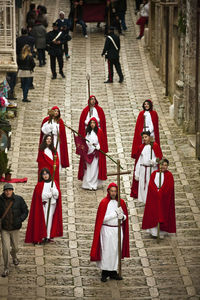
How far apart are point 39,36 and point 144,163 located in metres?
10.9

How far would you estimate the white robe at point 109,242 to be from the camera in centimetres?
1366

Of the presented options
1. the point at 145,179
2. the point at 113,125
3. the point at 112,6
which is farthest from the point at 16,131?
the point at 112,6

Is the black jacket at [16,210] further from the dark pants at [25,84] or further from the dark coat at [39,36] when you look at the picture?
the dark coat at [39,36]

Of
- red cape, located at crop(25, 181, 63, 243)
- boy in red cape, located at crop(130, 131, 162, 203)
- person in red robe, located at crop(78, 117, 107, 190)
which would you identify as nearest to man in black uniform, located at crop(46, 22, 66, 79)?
person in red robe, located at crop(78, 117, 107, 190)

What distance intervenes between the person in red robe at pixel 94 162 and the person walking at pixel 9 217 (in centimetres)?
409

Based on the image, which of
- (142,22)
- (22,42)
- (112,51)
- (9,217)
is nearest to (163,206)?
(9,217)

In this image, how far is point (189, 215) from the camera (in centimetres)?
1659

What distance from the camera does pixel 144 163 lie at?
55.6ft

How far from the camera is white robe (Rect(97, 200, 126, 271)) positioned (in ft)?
44.8

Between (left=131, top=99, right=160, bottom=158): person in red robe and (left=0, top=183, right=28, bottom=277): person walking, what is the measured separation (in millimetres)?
5249

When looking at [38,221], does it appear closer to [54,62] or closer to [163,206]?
[163,206]

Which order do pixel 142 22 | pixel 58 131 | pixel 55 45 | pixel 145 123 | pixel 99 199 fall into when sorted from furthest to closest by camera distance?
pixel 142 22, pixel 55 45, pixel 145 123, pixel 58 131, pixel 99 199

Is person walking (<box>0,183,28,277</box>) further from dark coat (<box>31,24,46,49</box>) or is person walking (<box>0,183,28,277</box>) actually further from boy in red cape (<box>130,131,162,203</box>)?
dark coat (<box>31,24,46,49</box>)

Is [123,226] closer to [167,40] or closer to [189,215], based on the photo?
[189,215]
